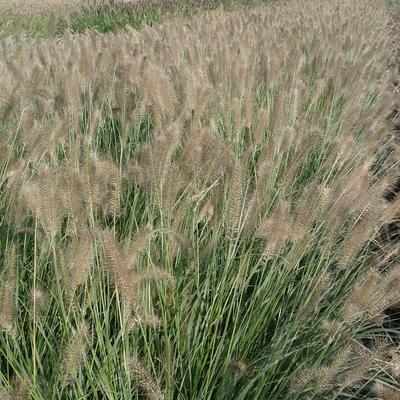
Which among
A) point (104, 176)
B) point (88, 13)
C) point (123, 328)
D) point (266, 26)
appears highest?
point (104, 176)

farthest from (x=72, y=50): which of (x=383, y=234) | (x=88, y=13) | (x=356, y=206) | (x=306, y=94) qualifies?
(x=88, y=13)

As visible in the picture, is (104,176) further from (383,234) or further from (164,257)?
(383,234)

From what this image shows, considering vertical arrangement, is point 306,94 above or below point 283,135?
below

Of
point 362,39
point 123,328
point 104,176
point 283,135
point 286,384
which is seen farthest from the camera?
→ point 362,39

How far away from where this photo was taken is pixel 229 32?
15.0ft

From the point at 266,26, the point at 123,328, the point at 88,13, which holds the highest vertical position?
the point at 123,328

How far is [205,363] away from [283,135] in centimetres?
92

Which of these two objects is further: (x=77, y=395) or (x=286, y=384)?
(x=286, y=384)

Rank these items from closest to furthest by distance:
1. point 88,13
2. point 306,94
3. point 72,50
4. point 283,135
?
1. point 283,135
2. point 306,94
3. point 72,50
4. point 88,13

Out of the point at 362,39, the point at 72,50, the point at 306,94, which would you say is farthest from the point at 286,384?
the point at 362,39

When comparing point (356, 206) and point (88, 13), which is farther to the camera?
point (88, 13)

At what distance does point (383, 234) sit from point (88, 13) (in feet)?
29.2

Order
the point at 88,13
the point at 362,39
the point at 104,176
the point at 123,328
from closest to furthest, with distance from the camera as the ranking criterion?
the point at 123,328 → the point at 104,176 → the point at 362,39 → the point at 88,13

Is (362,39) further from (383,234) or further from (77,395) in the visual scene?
(77,395)
